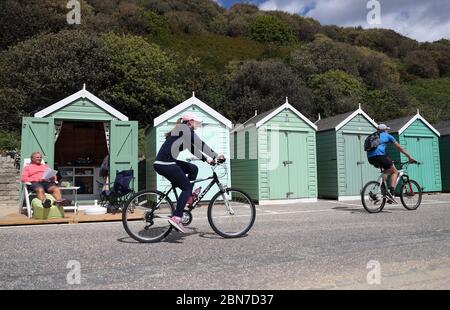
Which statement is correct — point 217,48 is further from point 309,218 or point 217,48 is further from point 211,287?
point 211,287

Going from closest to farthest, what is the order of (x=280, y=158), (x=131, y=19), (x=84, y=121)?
(x=84, y=121)
(x=280, y=158)
(x=131, y=19)

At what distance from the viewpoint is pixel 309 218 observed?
7438mm

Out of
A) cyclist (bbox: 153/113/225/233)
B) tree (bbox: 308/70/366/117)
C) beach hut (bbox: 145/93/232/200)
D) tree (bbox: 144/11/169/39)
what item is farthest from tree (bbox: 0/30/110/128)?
tree (bbox: 144/11/169/39)

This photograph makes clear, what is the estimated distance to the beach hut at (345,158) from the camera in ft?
42.0

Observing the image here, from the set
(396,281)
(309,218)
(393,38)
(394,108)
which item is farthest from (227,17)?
(396,281)

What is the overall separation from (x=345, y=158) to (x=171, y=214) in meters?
9.14

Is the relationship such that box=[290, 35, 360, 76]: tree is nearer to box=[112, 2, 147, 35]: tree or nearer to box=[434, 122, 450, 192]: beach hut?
box=[112, 2, 147, 35]: tree

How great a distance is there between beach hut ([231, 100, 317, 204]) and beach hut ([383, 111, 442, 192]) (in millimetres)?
3736

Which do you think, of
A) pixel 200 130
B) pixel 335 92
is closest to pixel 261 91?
pixel 335 92

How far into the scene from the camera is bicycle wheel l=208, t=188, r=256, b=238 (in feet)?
17.1

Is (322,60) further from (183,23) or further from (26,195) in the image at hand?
Answer: (26,195)

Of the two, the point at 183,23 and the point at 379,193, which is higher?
the point at 183,23

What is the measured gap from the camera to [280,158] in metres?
11.9

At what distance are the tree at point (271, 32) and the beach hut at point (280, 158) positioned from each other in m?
47.1
